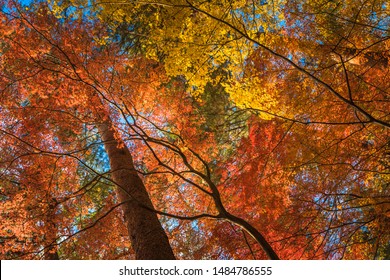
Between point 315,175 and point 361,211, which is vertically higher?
point 315,175

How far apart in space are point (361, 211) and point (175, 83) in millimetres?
5890

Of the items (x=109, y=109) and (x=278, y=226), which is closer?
(x=278, y=226)

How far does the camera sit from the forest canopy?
443 cm

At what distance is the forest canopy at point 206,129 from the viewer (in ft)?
14.5

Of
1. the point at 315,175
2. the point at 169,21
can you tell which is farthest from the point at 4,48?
the point at 315,175

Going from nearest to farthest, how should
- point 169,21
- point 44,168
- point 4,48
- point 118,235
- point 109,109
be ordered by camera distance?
1. point 169,21
2. point 109,109
3. point 44,168
4. point 118,235
5. point 4,48

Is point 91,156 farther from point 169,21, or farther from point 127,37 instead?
point 169,21

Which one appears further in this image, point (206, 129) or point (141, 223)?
point (206, 129)

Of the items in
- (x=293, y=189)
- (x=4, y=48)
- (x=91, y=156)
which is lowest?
(x=293, y=189)

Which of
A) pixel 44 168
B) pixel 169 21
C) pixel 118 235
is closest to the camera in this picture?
pixel 169 21

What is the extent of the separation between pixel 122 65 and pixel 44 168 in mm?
3527

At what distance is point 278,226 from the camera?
20.8 feet

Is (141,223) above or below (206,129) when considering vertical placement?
below

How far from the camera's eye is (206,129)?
389 inches
